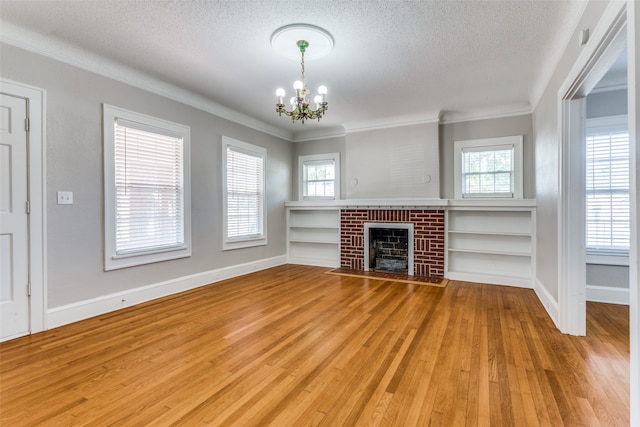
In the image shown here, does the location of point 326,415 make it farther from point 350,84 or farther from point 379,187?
point 379,187

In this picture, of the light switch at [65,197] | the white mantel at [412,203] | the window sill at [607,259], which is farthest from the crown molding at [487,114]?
the light switch at [65,197]

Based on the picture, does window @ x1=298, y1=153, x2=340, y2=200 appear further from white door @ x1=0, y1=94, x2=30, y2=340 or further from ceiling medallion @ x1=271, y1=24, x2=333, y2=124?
white door @ x1=0, y1=94, x2=30, y2=340

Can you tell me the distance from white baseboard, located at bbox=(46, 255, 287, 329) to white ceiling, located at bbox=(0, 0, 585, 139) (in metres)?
2.46

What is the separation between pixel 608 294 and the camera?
12.2ft

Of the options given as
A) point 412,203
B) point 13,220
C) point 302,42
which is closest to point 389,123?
point 412,203

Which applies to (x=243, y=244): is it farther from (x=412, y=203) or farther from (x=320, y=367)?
(x=320, y=367)

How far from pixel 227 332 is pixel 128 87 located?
297 centimetres

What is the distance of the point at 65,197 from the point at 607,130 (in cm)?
609

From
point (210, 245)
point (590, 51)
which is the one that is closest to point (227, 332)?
point (210, 245)

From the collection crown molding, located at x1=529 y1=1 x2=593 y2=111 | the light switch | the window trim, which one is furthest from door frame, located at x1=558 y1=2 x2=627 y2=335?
the light switch

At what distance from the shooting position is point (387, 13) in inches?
98.1

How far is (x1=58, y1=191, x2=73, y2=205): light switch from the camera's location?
9.75ft

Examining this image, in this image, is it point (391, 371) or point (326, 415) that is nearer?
point (326, 415)

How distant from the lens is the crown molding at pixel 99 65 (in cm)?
271
